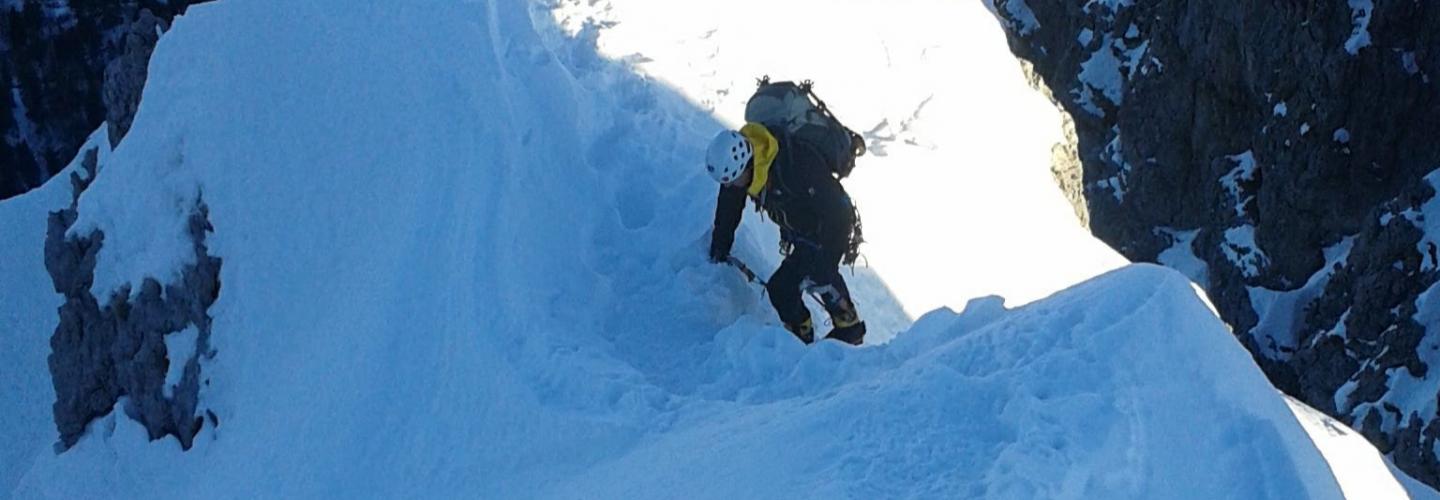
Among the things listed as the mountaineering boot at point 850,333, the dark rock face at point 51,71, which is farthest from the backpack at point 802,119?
the dark rock face at point 51,71

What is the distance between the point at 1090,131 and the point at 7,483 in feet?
53.9

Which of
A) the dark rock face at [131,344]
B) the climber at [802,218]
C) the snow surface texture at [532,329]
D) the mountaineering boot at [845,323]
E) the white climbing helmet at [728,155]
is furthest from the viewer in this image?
the dark rock face at [131,344]

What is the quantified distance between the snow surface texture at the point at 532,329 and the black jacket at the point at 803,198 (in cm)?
64

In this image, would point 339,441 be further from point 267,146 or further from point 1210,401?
point 1210,401

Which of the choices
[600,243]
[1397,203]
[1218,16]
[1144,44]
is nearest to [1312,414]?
[600,243]

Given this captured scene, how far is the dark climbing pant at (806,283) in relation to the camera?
736 cm

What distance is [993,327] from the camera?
19.6 feet

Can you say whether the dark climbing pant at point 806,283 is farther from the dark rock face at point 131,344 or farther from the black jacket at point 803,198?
the dark rock face at point 131,344

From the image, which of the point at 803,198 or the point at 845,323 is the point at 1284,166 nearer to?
the point at 845,323

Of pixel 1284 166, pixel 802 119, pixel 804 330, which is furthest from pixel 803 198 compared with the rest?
pixel 1284 166

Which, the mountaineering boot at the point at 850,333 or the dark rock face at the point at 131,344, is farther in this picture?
the dark rock face at the point at 131,344

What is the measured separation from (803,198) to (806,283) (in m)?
0.51

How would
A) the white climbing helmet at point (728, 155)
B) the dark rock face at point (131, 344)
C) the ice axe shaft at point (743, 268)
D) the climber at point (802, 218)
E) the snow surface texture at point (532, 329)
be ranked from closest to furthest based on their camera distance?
the snow surface texture at point (532, 329), the white climbing helmet at point (728, 155), the climber at point (802, 218), the ice axe shaft at point (743, 268), the dark rock face at point (131, 344)

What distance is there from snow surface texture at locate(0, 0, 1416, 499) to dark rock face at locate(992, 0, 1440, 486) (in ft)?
33.1
